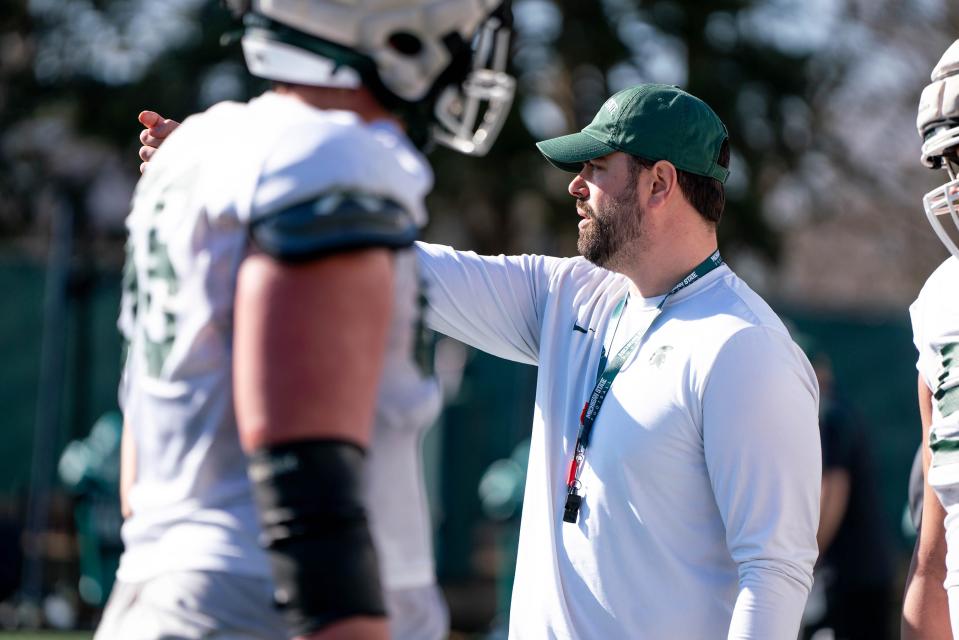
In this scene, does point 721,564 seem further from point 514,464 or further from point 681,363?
point 514,464

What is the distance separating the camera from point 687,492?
3143 mm

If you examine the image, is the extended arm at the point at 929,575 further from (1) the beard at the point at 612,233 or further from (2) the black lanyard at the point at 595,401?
(1) the beard at the point at 612,233

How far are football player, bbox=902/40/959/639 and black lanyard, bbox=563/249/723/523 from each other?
543 millimetres

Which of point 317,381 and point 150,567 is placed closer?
point 317,381

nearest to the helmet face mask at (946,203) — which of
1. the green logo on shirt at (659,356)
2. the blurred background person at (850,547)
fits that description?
the green logo on shirt at (659,356)

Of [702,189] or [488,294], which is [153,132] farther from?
[702,189]

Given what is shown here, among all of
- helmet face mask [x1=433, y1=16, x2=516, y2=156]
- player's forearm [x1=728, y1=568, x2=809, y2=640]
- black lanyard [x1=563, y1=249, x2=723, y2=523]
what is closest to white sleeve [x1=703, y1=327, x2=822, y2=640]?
player's forearm [x1=728, y1=568, x2=809, y2=640]

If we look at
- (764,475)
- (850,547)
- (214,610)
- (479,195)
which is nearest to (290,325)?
(214,610)

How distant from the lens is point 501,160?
15.5 metres

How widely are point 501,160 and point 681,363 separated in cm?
1242

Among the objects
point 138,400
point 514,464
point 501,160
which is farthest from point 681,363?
point 501,160

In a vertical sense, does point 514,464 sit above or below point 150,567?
below

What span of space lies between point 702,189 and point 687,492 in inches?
31.4

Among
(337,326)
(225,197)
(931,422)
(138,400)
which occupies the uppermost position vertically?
(225,197)
